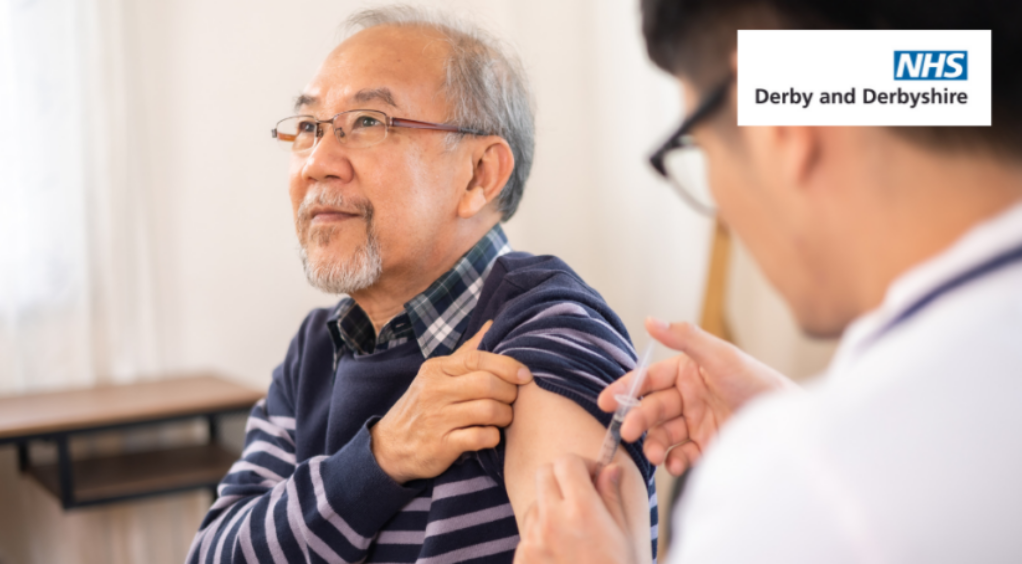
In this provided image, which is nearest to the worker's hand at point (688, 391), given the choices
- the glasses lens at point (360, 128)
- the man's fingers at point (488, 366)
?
the man's fingers at point (488, 366)

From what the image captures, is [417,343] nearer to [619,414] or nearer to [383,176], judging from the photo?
[383,176]

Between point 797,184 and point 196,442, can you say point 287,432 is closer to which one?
point 797,184

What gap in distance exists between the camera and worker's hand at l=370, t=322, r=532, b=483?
0.99 meters

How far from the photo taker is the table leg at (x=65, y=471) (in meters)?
2.02

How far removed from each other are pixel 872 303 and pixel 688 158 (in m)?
0.20

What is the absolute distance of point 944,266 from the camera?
0.48m

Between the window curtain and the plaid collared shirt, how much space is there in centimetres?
152

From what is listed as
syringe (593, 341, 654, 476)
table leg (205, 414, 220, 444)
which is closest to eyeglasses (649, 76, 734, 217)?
syringe (593, 341, 654, 476)

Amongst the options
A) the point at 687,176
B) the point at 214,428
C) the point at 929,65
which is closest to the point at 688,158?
the point at 687,176

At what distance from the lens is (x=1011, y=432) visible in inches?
18.2

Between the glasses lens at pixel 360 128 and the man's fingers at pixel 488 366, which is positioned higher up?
the glasses lens at pixel 360 128

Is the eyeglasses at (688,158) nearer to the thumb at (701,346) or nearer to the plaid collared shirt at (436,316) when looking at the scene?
the thumb at (701,346)

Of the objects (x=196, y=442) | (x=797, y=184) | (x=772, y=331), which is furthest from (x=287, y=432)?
(x=772, y=331)

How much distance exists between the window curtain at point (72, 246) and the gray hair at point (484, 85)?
4.64 feet
